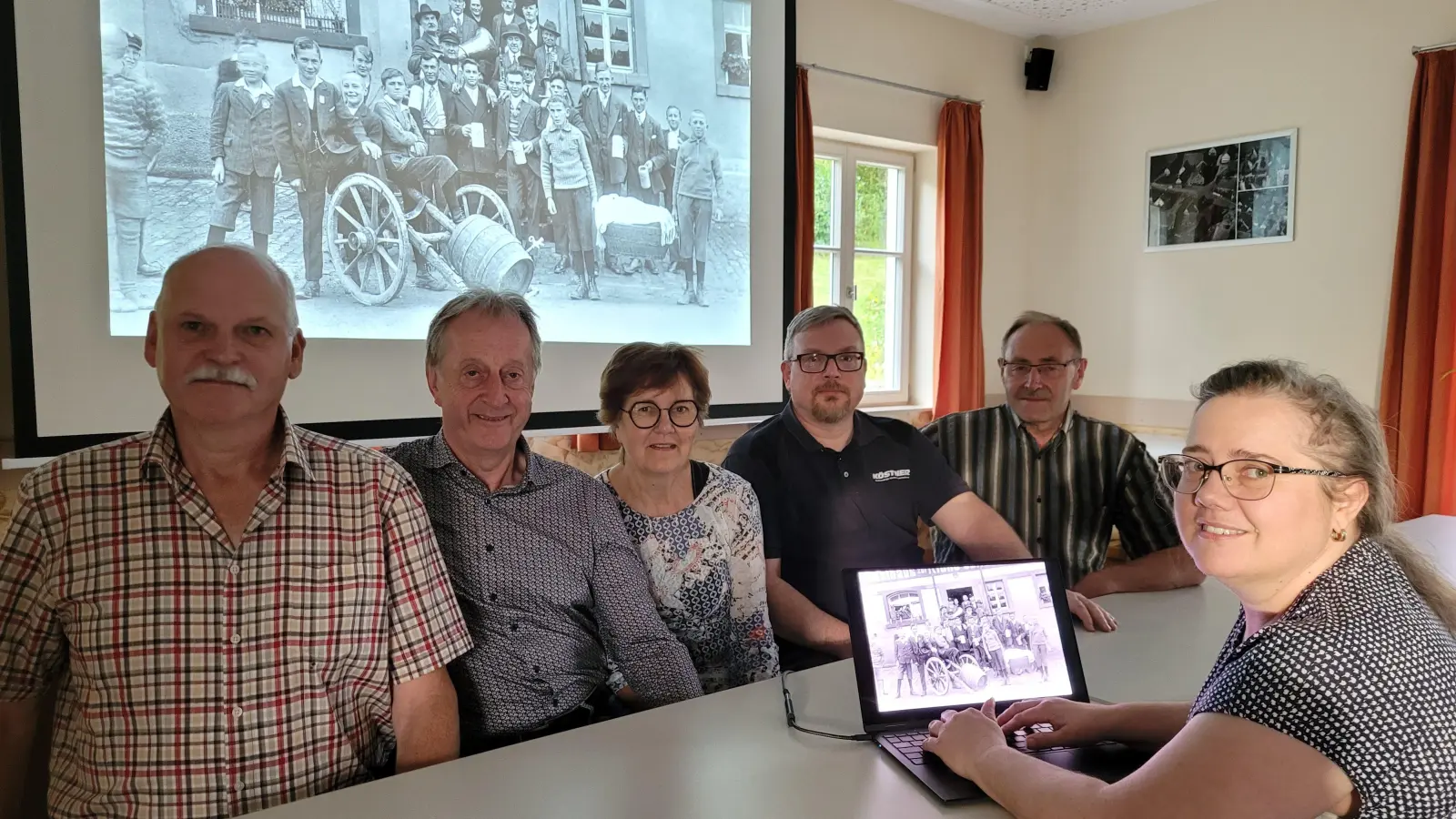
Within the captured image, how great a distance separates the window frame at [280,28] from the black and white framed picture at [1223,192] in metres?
3.69

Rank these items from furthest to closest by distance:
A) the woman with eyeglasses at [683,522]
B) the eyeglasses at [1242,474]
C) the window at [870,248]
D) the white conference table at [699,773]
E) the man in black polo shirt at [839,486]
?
the window at [870,248], the man in black polo shirt at [839,486], the woman with eyeglasses at [683,522], the white conference table at [699,773], the eyeglasses at [1242,474]

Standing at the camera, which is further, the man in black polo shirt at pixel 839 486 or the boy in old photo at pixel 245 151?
the boy in old photo at pixel 245 151

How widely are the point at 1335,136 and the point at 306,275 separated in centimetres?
430

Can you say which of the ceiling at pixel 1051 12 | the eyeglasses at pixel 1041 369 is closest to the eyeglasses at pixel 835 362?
the eyeglasses at pixel 1041 369

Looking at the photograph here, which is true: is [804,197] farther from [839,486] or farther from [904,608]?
[904,608]

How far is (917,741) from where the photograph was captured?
1.30 metres

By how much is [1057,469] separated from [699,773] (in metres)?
1.55

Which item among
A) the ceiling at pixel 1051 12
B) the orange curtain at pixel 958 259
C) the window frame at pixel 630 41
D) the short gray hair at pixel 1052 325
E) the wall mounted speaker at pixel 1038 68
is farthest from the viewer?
the wall mounted speaker at pixel 1038 68

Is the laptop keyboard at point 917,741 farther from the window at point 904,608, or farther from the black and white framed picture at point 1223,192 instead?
the black and white framed picture at point 1223,192

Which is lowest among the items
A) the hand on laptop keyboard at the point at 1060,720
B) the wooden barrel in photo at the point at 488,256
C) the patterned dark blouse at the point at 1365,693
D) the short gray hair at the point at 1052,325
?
the hand on laptop keyboard at the point at 1060,720

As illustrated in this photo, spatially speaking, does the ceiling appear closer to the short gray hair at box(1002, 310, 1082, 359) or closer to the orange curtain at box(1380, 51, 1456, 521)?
the orange curtain at box(1380, 51, 1456, 521)

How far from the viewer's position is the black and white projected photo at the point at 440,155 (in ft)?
8.45

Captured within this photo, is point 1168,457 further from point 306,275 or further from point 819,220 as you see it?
point 819,220

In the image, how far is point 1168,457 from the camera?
109 centimetres
